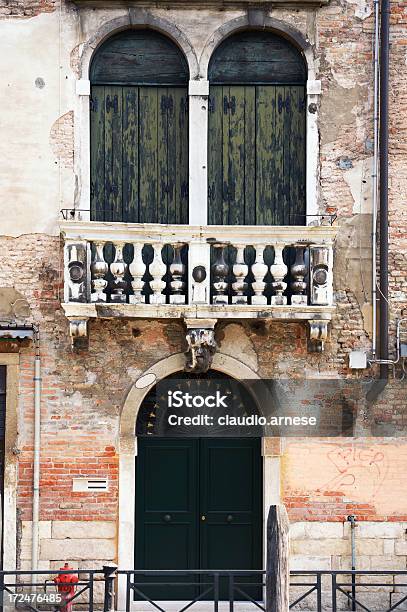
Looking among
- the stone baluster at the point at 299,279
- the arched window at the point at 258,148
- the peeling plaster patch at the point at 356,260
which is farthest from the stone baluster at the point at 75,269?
the peeling plaster patch at the point at 356,260

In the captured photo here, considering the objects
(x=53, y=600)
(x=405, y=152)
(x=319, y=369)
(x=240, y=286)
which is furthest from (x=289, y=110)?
(x=53, y=600)

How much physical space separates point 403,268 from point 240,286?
1.89m

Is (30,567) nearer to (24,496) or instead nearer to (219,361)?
(24,496)

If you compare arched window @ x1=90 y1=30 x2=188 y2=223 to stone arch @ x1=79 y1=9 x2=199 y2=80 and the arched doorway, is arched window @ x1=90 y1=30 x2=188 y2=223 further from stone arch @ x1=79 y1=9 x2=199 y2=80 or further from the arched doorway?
the arched doorway

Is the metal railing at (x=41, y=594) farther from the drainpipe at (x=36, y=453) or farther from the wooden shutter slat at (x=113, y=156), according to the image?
the wooden shutter slat at (x=113, y=156)

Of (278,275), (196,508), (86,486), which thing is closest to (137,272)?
(278,275)

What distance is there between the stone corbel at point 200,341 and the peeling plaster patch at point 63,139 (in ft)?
7.35

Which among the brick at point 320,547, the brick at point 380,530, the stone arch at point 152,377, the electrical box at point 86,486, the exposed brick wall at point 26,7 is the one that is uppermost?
the exposed brick wall at point 26,7

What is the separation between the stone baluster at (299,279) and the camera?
10.9 meters

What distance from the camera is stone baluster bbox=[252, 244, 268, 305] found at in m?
10.8

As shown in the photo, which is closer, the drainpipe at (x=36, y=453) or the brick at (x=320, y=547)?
the drainpipe at (x=36, y=453)

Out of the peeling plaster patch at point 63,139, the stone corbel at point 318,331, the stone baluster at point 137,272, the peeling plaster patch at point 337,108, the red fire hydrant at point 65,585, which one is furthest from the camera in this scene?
the peeling plaster patch at point 337,108

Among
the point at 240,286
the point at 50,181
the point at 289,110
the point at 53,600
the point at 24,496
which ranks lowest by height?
the point at 53,600

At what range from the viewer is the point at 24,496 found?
436 inches
